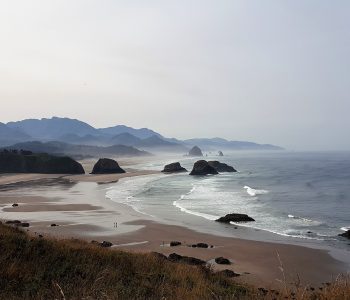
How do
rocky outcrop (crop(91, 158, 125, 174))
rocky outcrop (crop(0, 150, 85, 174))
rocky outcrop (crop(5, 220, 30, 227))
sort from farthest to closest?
rocky outcrop (crop(91, 158, 125, 174)) < rocky outcrop (crop(0, 150, 85, 174)) < rocky outcrop (crop(5, 220, 30, 227))

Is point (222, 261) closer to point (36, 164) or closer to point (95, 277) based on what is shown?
point (95, 277)

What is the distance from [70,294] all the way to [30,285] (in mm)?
1242

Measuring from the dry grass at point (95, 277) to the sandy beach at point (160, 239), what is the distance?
3.10 m

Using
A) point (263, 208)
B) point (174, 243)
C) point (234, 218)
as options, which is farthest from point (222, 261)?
point (263, 208)

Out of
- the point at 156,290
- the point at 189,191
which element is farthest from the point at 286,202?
the point at 156,290

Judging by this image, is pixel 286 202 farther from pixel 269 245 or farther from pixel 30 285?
pixel 30 285

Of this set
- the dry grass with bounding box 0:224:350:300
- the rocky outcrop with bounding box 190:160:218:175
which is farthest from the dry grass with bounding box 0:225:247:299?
the rocky outcrop with bounding box 190:160:218:175

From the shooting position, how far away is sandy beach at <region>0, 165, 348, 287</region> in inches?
848

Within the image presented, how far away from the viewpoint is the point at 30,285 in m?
9.49

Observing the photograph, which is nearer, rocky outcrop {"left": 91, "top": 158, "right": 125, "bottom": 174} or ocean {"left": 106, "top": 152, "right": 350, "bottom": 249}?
ocean {"left": 106, "top": 152, "right": 350, "bottom": 249}

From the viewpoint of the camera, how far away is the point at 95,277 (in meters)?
11.1

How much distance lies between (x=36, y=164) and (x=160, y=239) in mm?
79677

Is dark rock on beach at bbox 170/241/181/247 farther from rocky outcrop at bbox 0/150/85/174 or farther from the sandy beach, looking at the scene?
rocky outcrop at bbox 0/150/85/174

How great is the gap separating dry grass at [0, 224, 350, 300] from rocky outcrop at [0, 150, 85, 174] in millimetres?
90039
